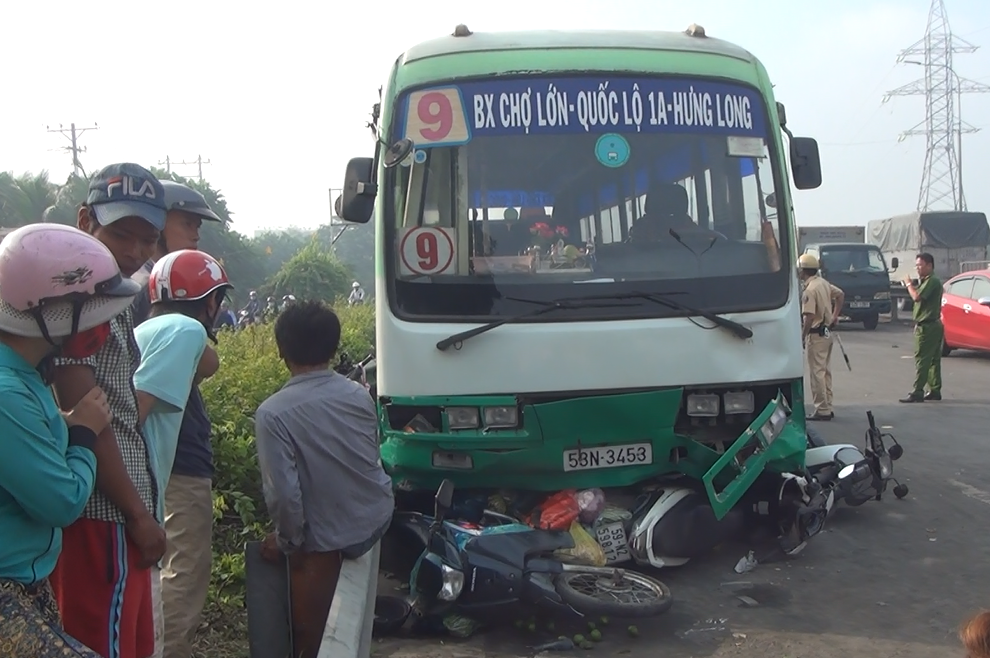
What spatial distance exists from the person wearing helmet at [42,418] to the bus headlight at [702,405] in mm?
3740

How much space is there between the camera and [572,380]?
544 cm

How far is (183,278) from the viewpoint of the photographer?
362cm

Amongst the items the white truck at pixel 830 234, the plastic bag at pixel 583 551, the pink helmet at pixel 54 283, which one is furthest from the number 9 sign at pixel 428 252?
the white truck at pixel 830 234

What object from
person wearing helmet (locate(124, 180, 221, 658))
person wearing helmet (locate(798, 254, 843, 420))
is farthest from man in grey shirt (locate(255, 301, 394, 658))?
person wearing helmet (locate(798, 254, 843, 420))

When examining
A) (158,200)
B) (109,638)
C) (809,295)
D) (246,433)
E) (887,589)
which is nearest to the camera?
(109,638)

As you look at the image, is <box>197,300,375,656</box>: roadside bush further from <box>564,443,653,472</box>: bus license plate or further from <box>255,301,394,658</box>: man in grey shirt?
<box>564,443,653,472</box>: bus license plate

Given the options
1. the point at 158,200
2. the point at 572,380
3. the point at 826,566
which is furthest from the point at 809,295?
the point at 158,200

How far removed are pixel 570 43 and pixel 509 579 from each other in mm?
3153

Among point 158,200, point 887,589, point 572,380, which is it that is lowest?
point 887,589

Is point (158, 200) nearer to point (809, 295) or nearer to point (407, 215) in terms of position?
point (407, 215)

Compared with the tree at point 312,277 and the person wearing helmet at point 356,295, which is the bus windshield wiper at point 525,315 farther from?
the tree at point 312,277

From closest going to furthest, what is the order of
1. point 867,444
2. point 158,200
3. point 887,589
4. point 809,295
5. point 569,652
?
1. point 158,200
2. point 569,652
3. point 887,589
4. point 867,444
5. point 809,295

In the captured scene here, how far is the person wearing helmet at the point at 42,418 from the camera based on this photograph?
221 cm

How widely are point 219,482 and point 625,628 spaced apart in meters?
2.66
